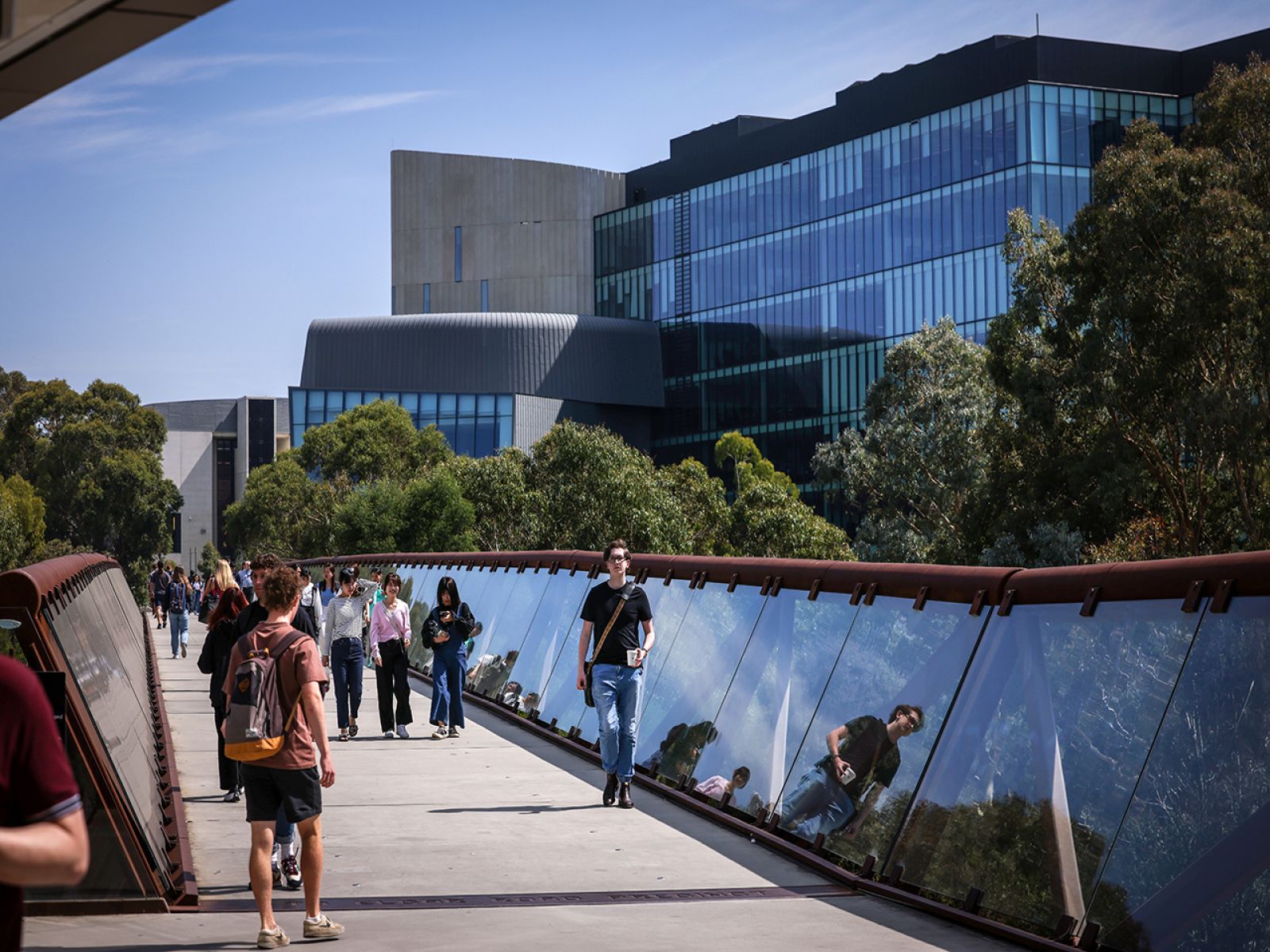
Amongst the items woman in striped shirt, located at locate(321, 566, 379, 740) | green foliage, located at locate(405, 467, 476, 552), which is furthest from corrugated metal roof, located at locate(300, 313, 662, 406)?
woman in striped shirt, located at locate(321, 566, 379, 740)

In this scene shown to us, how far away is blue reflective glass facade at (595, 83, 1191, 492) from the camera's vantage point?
249 feet

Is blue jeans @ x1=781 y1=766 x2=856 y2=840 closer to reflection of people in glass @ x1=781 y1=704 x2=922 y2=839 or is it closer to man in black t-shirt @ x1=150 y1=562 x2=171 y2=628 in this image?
reflection of people in glass @ x1=781 y1=704 x2=922 y2=839

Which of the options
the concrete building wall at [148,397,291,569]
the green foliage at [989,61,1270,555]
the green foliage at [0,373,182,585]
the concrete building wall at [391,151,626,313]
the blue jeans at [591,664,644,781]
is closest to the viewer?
the blue jeans at [591,664,644,781]

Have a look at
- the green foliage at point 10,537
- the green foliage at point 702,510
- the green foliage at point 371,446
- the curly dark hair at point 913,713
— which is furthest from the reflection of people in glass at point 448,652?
the green foliage at point 10,537

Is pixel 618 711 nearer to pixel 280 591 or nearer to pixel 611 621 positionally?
pixel 611 621

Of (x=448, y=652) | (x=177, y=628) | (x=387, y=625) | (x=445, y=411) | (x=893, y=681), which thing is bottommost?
(x=177, y=628)

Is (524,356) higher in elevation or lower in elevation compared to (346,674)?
higher

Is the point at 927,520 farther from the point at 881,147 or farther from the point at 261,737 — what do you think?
the point at 261,737

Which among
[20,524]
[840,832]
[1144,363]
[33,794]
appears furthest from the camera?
[20,524]

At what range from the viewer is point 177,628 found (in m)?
32.2

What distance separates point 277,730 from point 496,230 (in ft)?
377

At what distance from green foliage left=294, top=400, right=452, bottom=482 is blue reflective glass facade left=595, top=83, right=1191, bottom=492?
18726 mm

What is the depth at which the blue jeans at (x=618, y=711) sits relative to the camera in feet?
39.2

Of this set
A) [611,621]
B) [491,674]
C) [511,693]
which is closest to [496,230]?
[491,674]
